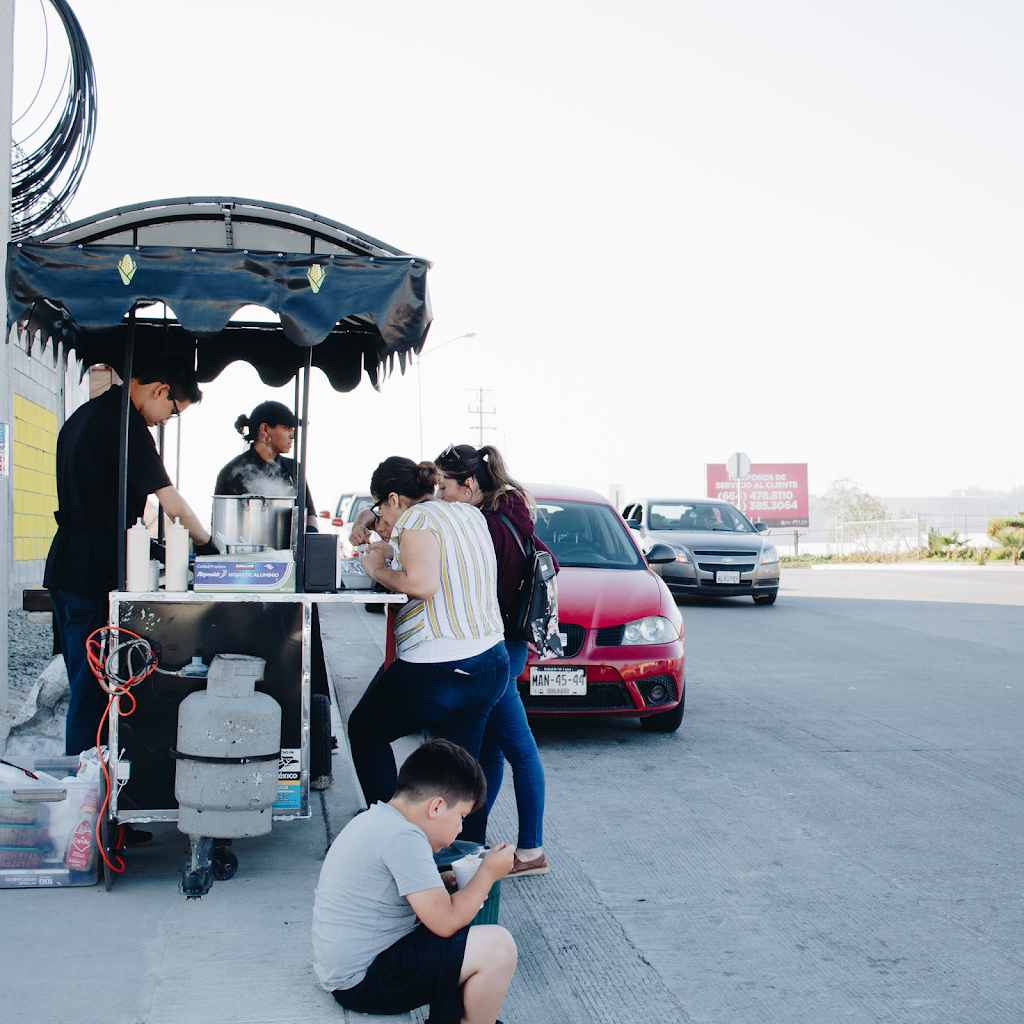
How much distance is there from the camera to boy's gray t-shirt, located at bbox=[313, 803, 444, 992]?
2723mm

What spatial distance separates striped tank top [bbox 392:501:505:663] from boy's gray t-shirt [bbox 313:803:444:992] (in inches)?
37.5

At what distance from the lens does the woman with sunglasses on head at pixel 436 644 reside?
145 inches

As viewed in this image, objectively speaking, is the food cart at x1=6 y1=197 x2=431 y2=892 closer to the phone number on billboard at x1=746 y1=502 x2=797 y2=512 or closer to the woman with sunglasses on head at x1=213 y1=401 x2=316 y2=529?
the woman with sunglasses on head at x1=213 y1=401 x2=316 y2=529

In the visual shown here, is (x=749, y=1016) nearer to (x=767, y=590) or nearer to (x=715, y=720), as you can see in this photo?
(x=715, y=720)

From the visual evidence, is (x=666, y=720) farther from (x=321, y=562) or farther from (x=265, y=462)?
(x=321, y=562)

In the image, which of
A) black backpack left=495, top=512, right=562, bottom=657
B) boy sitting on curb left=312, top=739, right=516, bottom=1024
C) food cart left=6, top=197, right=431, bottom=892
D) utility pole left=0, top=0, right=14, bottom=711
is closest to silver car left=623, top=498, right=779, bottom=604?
utility pole left=0, top=0, right=14, bottom=711

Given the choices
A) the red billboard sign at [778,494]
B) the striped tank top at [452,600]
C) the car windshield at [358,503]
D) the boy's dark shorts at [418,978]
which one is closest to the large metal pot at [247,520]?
the striped tank top at [452,600]

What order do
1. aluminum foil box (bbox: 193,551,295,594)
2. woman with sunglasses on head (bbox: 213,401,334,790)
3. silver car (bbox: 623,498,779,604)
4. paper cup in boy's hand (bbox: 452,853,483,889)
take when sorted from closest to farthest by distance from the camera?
paper cup in boy's hand (bbox: 452,853,483,889)
aluminum foil box (bbox: 193,551,295,594)
woman with sunglasses on head (bbox: 213,401,334,790)
silver car (bbox: 623,498,779,604)

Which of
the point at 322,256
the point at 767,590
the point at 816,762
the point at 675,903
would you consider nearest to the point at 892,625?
the point at 767,590

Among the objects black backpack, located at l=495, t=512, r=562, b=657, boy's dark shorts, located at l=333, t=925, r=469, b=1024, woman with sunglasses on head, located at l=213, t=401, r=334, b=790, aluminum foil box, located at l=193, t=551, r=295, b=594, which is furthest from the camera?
woman with sunglasses on head, located at l=213, t=401, r=334, b=790

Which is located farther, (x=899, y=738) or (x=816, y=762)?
(x=899, y=738)

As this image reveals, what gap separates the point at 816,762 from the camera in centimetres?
630

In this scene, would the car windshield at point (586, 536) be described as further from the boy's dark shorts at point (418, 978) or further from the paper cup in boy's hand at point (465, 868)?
the boy's dark shorts at point (418, 978)

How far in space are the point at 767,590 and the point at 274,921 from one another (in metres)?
13.3
